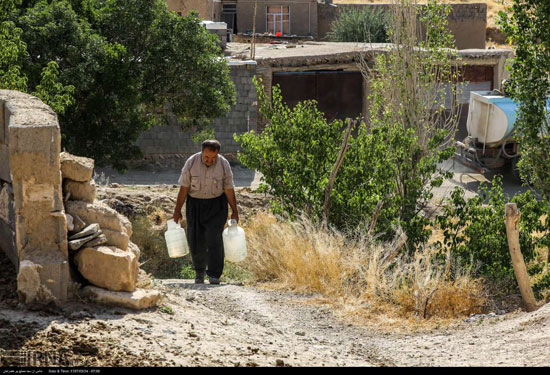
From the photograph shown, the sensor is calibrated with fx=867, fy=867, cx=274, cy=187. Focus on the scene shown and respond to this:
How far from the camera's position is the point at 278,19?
30.6 meters

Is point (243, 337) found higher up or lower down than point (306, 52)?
lower down

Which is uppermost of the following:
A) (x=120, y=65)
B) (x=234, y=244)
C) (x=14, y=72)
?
(x=14, y=72)

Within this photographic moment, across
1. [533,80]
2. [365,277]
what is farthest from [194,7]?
[365,277]

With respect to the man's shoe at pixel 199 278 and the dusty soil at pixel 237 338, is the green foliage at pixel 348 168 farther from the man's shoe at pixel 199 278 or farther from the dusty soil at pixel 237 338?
the dusty soil at pixel 237 338

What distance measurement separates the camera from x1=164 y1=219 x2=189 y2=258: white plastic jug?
847 centimetres

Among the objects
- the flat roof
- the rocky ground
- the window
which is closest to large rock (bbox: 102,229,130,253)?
the rocky ground

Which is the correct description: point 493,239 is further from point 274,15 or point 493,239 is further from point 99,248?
point 274,15

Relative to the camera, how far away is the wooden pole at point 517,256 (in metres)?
8.34

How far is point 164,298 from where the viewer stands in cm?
652

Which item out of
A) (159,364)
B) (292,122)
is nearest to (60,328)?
(159,364)

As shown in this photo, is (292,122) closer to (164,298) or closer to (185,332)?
(164,298)

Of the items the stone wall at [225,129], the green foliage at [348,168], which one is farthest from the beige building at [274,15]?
the green foliage at [348,168]

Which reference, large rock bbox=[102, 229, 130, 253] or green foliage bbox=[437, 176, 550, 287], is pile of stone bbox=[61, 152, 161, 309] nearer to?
large rock bbox=[102, 229, 130, 253]

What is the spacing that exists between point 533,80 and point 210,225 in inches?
178
